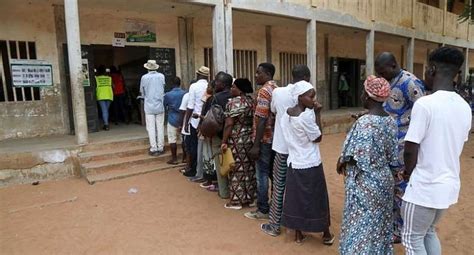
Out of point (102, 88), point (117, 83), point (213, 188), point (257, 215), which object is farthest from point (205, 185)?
point (117, 83)

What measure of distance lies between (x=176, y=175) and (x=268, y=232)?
2.49 meters

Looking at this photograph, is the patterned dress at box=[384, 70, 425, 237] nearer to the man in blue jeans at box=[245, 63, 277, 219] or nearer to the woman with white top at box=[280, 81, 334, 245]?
the woman with white top at box=[280, 81, 334, 245]

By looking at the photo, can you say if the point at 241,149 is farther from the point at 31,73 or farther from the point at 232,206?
the point at 31,73

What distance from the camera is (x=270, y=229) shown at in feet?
12.1

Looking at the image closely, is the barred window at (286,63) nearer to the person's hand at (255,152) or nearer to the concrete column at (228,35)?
the concrete column at (228,35)

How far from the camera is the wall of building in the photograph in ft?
22.7

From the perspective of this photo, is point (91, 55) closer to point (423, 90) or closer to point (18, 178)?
point (18, 178)

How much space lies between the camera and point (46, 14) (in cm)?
727

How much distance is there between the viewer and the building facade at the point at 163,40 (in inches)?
274

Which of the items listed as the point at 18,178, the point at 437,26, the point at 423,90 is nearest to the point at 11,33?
the point at 18,178

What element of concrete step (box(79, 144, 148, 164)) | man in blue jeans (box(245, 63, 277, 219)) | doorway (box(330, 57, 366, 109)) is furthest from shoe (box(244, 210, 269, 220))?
doorway (box(330, 57, 366, 109))

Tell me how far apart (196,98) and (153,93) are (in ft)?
3.74

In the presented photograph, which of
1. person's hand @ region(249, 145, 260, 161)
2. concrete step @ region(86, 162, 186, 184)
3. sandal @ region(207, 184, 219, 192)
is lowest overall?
sandal @ region(207, 184, 219, 192)

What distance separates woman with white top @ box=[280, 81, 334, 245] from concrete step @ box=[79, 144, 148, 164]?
12.1 feet
